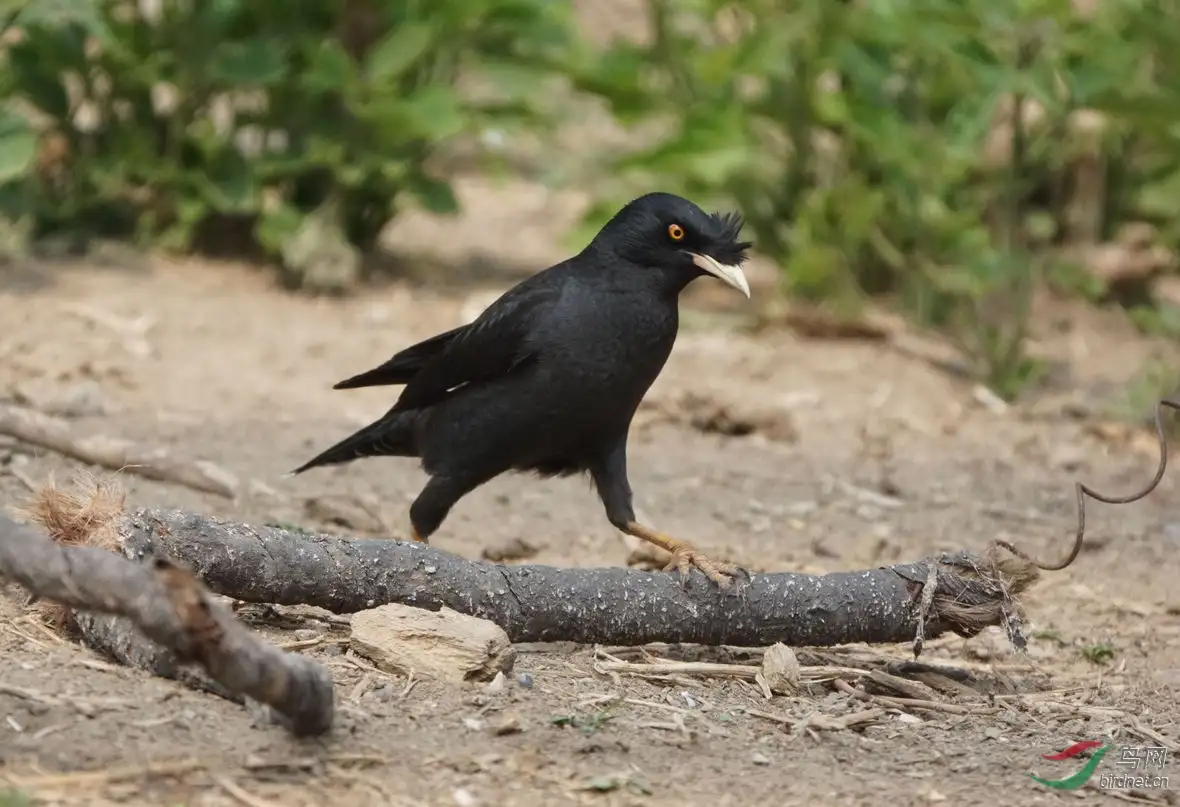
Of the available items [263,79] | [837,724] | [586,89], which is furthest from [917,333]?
[837,724]

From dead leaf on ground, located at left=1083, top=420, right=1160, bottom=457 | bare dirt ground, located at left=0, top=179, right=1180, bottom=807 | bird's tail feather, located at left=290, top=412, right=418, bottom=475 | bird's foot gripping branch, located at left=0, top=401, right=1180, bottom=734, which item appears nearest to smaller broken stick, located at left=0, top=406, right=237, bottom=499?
bare dirt ground, located at left=0, top=179, right=1180, bottom=807

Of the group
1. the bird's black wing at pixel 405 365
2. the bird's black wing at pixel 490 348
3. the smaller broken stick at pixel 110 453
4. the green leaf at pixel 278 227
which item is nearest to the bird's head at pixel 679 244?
the bird's black wing at pixel 490 348

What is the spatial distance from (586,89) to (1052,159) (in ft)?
7.74

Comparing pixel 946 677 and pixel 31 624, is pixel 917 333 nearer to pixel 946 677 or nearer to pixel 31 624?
pixel 946 677

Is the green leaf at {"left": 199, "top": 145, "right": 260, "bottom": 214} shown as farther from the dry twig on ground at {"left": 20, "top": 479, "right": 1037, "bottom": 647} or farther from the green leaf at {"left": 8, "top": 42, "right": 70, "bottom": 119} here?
the dry twig on ground at {"left": 20, "top": 479, "right": 1037, "bottom": 647}

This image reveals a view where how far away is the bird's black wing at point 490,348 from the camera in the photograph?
179 inches

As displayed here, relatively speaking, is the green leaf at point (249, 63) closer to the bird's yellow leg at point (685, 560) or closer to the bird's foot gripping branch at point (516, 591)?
the bird's yellow leg at point (685, 560)

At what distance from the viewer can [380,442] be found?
504 centimetres

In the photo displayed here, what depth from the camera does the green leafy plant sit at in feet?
25.5

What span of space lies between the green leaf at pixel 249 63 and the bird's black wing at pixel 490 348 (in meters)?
3.24

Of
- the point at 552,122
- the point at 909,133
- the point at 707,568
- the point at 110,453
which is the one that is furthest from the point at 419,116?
the point at 707,568

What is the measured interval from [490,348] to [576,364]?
1.11 ft

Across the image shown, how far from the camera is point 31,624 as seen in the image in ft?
12.1

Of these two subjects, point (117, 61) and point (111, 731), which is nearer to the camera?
point (111, 731)
